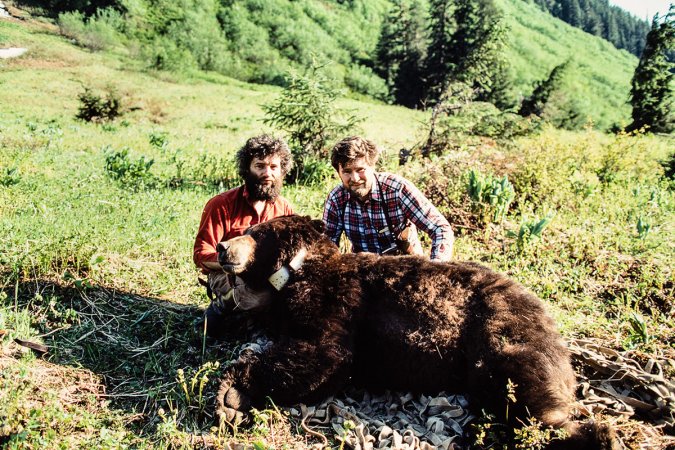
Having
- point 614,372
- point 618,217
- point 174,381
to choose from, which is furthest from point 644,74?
point 174,381

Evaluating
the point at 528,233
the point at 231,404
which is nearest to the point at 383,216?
A: the point at 231,404

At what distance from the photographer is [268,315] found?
126 inches

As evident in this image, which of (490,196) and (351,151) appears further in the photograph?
(490,196)

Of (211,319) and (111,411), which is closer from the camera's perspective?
(111,411)

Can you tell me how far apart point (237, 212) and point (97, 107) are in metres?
13.1

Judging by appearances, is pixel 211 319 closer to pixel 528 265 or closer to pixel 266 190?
pixel 266 190

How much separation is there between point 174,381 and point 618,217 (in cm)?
649

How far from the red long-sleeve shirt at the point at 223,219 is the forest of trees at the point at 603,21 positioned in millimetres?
109312

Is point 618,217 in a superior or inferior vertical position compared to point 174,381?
superior

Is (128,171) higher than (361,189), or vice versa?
(361,189)

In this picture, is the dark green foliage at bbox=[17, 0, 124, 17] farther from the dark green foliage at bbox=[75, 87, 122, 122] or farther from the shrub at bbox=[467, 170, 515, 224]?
the shrub at bbox=[467, 170, 515, 224]

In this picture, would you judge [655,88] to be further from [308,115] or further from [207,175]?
[207,175]

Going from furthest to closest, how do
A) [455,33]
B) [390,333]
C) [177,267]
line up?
1. [455,33]
2. [177,267]
3. [390,333]

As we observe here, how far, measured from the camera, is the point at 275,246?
118 inches
